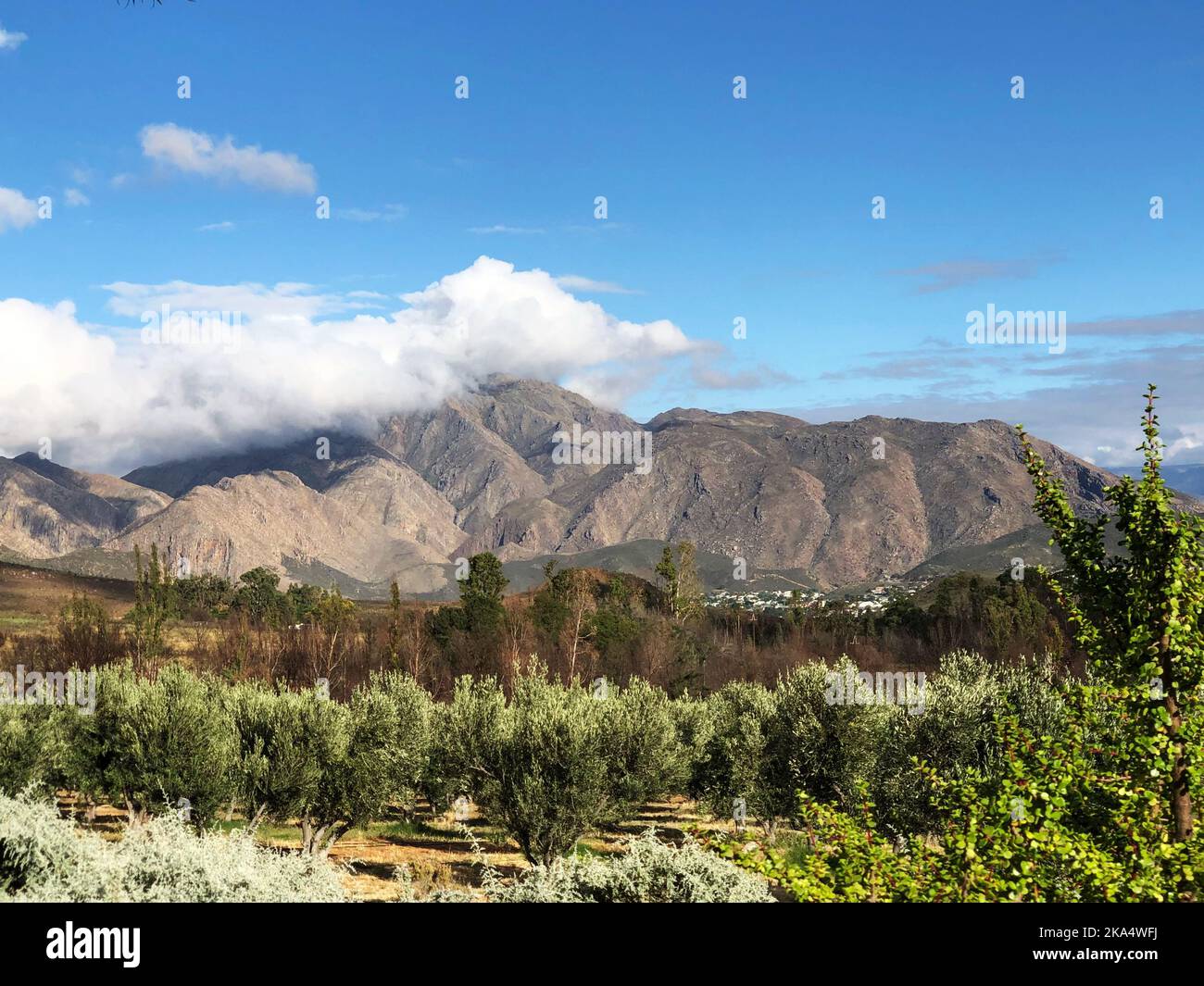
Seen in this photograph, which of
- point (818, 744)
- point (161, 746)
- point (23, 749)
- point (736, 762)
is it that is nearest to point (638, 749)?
point (736, 762)

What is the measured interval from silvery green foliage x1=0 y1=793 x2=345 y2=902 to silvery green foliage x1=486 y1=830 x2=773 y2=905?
2.17 meters

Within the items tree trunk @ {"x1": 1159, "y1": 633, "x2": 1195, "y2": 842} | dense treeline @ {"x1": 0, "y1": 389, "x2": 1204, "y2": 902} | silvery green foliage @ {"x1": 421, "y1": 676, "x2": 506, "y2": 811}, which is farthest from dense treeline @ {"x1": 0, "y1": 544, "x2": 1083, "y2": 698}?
tree trunk @ {"x1": 1159, "y1": 633, "x2": 1195, "y2": 842}

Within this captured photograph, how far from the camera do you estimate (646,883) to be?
9781 mm

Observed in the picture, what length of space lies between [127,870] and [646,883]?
5.17 m

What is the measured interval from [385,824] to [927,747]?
2183cm

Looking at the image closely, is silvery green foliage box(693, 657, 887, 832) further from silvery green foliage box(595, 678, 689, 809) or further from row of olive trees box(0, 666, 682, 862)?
silvery green foliage box(595, 678, 689, 809)

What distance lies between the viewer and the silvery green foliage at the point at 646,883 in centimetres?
955

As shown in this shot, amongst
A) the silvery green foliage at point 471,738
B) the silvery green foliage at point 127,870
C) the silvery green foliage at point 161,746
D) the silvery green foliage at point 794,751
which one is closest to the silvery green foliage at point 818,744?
the silvery green foliage at point 794,751
